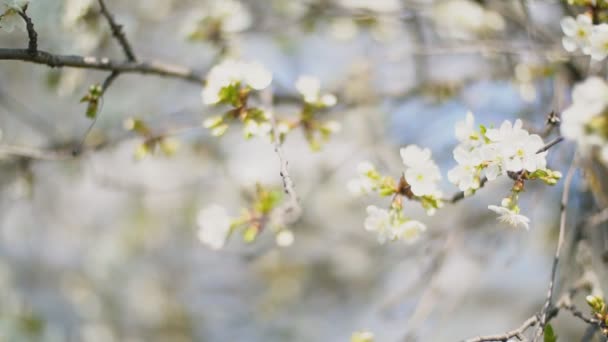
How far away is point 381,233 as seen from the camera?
116 cm

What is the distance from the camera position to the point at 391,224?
1.15 meters

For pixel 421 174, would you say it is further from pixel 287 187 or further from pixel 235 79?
pixel 235 79

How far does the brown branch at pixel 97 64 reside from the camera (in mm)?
1113

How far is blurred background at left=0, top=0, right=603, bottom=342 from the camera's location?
1.84 meters

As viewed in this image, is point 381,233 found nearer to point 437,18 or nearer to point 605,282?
point 605,282

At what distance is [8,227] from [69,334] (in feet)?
3.00

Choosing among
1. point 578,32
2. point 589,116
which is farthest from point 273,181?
point 589,116

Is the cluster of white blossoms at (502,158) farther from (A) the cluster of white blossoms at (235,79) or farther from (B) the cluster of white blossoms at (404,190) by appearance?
(A) the cluster of white blossoms at (235,79)

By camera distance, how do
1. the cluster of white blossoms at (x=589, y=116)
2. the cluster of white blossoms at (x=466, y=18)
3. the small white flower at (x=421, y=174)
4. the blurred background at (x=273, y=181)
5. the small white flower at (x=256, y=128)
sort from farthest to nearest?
the cluster of white blossoms at (x=466, y=18) → the blurred background at (x=273, y=181) → the small white flower at (x=256, y=128) → the small white flower at (x=421, y=174) → the cluster of white blossoms at (x=589, y=116)

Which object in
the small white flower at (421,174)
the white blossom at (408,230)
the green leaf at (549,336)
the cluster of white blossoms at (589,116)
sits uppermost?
the small white flower at (421,174)

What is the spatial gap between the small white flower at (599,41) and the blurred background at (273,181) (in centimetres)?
47

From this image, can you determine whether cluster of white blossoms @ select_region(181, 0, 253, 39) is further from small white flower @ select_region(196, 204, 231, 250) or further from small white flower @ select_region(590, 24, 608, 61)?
small white flower @ select_region(590, 24, 608, 61)

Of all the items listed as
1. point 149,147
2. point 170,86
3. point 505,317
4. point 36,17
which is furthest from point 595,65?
point 505,317

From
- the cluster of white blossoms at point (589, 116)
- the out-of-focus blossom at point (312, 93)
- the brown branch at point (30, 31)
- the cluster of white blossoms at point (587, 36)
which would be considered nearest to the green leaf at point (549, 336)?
the cluster of white blossoms at point (589, 116)
